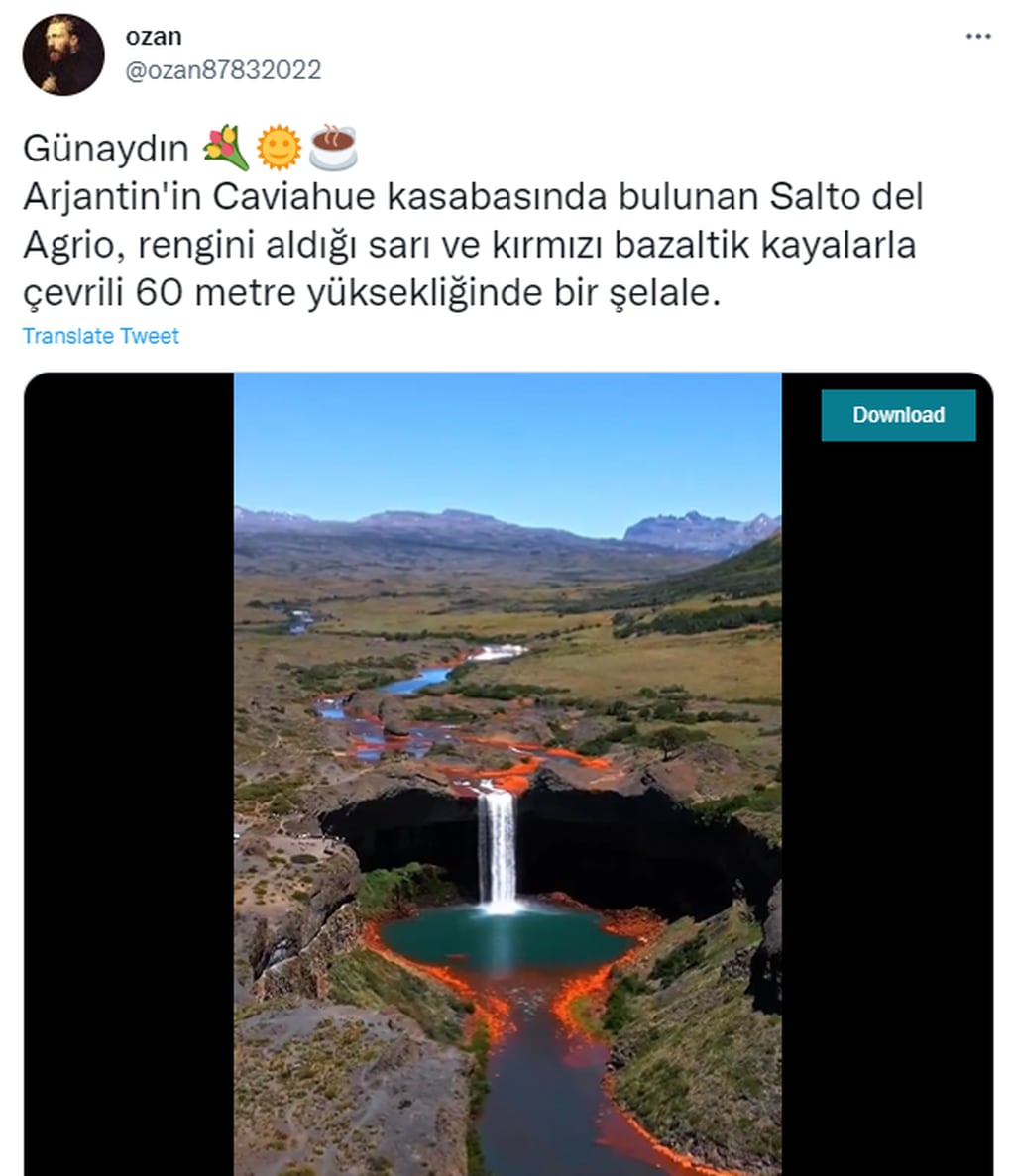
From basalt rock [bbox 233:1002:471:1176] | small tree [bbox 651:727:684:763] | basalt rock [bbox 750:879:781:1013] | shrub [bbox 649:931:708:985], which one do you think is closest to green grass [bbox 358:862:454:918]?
shrub [bbox 649:931:708:985]

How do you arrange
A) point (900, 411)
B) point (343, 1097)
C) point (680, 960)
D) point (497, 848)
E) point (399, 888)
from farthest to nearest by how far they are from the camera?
point (497, 848) → point (399, 888) → point (680, 960) → point (343, 1097) → point (900, 411)

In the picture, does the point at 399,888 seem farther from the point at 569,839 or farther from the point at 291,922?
the point at 291,922

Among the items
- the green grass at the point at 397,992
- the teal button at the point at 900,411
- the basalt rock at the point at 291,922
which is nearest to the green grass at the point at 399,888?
the basalt rock at the point at 291,922

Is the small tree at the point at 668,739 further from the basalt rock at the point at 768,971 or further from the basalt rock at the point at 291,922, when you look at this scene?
the basalt rock at the point at 768,971

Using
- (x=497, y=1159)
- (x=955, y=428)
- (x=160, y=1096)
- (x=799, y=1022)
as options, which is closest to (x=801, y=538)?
(x=955, y=428)
